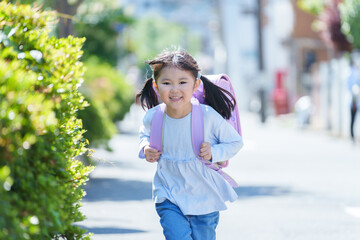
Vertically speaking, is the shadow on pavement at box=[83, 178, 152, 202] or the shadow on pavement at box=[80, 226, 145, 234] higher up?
the shadow on pavement at box=[83, 178, 152, 202]

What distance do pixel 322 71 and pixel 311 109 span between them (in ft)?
10.7

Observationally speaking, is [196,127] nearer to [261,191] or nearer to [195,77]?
[195,77]

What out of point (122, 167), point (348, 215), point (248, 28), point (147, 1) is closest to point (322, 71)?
point (122, 167)

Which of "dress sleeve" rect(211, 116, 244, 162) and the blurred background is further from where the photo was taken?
the blurred background

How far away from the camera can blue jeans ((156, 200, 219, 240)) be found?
16.3 ft

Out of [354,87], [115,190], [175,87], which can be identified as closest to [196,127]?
[175,87]

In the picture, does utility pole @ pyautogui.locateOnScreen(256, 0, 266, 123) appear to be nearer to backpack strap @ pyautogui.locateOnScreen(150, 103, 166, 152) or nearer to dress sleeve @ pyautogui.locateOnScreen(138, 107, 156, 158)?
dress sleeve @ pyautogui.locateOnScreen(138, 107, 156, 158)

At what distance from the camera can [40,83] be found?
4.11 m

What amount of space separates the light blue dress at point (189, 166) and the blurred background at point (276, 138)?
1.36 ft

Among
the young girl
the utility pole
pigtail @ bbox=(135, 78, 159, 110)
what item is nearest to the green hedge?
the young girl

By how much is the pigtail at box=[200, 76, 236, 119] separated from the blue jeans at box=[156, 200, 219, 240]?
637 millimetres

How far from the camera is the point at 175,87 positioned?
5.00m

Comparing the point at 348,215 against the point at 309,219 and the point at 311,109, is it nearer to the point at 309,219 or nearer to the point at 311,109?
the point at 309,219

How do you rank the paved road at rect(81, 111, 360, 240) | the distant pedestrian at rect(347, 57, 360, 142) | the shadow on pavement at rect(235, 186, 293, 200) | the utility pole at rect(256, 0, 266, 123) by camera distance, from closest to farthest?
1. the paved road at rect(81, 111, 360, 240)
2. the shadow on pavement at rect(235, 186, 293, 200)
3. the distant pedestrian at rect(347, 57, 360, 142)
4. the utility pole at rect(256, 0, 266, 123)
